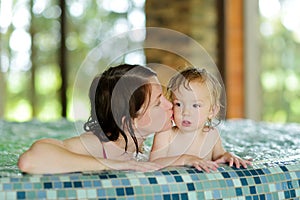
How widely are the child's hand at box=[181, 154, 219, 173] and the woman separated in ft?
0.42

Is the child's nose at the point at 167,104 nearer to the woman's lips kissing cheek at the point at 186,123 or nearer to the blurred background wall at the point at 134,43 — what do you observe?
the woman's lips kissing cheek at the point at 186,123

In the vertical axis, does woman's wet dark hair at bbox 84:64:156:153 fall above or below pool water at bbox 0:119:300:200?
above

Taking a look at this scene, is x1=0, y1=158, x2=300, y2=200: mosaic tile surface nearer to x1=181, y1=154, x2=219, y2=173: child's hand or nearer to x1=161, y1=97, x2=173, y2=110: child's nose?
x1=181, y1=154, x2=219, y2=173: child's hand

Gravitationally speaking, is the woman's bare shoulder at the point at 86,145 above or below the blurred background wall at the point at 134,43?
above

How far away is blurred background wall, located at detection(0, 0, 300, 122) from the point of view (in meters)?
6.19

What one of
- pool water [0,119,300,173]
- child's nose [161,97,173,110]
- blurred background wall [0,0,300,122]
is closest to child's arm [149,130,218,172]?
child's nose [161,97,173,110]

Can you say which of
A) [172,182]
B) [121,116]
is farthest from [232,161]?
[121,116]

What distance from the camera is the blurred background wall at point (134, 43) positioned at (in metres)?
6.19

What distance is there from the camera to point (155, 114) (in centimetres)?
193

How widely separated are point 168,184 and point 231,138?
142 cm

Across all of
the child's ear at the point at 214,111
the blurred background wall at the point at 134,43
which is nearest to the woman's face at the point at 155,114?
the child's ear at the point at 214,111

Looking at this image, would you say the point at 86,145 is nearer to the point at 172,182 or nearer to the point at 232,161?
the point at 172,182

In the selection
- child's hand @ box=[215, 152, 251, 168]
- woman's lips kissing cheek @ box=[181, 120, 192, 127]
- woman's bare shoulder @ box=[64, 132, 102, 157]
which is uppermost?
woman's lips kissing cheek @ box=[181, 120, 192, 127]

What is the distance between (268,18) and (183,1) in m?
0.99
